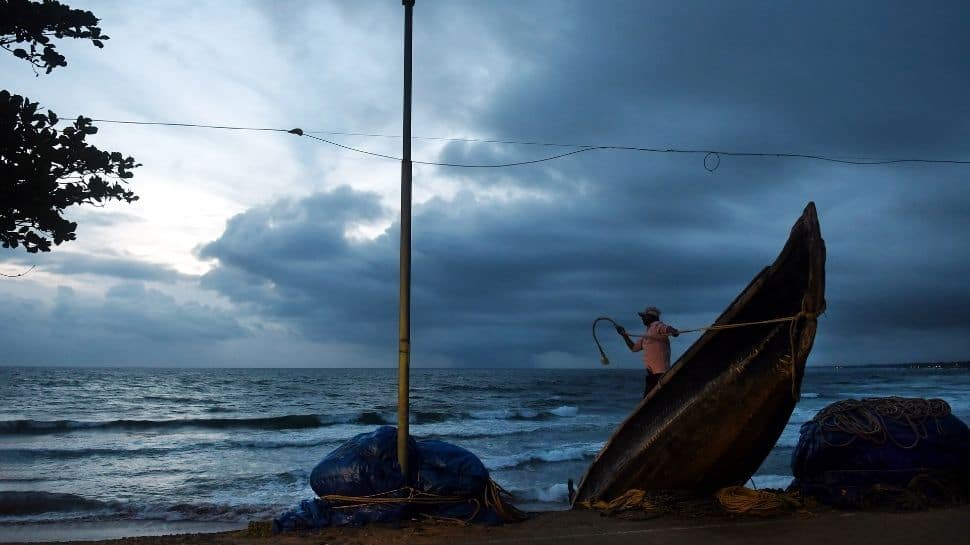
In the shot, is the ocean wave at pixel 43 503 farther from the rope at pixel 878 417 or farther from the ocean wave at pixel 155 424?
the ocean wave at pixel 155 424

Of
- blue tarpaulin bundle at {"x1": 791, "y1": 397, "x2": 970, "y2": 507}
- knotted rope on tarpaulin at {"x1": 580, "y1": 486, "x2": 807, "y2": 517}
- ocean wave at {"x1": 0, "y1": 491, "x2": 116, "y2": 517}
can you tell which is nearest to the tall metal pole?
knotted rope on tarpaulin at {"x1": 580, "y1": 486, "x2": 807, "y2": 517}

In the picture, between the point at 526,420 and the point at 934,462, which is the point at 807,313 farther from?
the point at 526,420

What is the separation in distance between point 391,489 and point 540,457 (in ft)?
30.7

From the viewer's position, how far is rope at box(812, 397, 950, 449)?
678 centimetres

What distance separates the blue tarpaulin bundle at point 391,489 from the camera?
652cm

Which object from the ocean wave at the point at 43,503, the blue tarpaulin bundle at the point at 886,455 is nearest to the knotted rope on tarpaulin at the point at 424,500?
the blue tarpaulin bundle at the point at 886,455

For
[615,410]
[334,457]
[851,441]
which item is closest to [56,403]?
[615,410]

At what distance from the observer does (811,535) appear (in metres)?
5.57

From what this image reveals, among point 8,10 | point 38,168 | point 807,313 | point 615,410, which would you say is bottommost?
point 615,410

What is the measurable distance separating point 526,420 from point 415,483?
2221cm

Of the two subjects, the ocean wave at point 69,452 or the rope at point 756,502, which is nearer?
the rope at point 756,502

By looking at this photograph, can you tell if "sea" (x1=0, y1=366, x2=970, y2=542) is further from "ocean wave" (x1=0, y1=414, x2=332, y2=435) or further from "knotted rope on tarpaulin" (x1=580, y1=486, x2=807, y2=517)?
"knotted rope on tarpaulin" (x1=580, y1=486, x2=807, y2=517)

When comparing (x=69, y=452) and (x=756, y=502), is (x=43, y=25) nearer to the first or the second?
(x=756, y=502)

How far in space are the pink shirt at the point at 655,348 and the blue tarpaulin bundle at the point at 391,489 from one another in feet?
7.86
